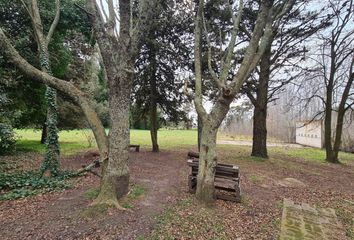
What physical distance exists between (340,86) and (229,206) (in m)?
12.9

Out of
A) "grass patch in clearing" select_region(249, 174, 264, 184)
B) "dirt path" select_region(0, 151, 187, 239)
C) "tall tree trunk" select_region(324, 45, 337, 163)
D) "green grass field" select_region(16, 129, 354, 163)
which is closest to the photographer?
"dirt path" select_region(0, 151, 187, 239)

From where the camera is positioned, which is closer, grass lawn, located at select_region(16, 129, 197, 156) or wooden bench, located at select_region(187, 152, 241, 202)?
wooden bench, located at select_region(187, 152, 241, 202)

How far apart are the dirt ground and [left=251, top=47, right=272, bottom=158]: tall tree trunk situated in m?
3.70

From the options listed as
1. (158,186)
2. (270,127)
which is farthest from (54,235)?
(270,127)

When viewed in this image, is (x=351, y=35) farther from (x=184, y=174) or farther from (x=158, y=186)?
(x=158, y=186)

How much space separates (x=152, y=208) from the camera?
5.05 m

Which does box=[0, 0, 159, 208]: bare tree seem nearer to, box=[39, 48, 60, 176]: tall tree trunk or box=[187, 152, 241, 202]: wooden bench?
box=[187, 152, 241, 202]: wooden bench

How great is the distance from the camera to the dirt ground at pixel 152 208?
4074 mm

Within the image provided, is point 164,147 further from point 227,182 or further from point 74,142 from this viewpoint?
point 227,182

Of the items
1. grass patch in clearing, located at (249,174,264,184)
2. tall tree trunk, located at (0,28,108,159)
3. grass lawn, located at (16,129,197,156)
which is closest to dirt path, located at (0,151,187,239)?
tall tree trunk, located at (0,28,108,159)

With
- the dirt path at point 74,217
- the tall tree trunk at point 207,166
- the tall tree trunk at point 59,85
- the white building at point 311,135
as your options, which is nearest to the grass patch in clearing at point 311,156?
the white building at point 311,135

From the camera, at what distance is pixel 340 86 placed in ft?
48.2

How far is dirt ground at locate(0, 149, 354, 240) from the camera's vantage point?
4.07 m

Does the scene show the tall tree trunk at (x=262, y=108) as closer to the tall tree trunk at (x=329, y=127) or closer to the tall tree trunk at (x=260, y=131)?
the tall tree trunk at (x=260, y=131)
